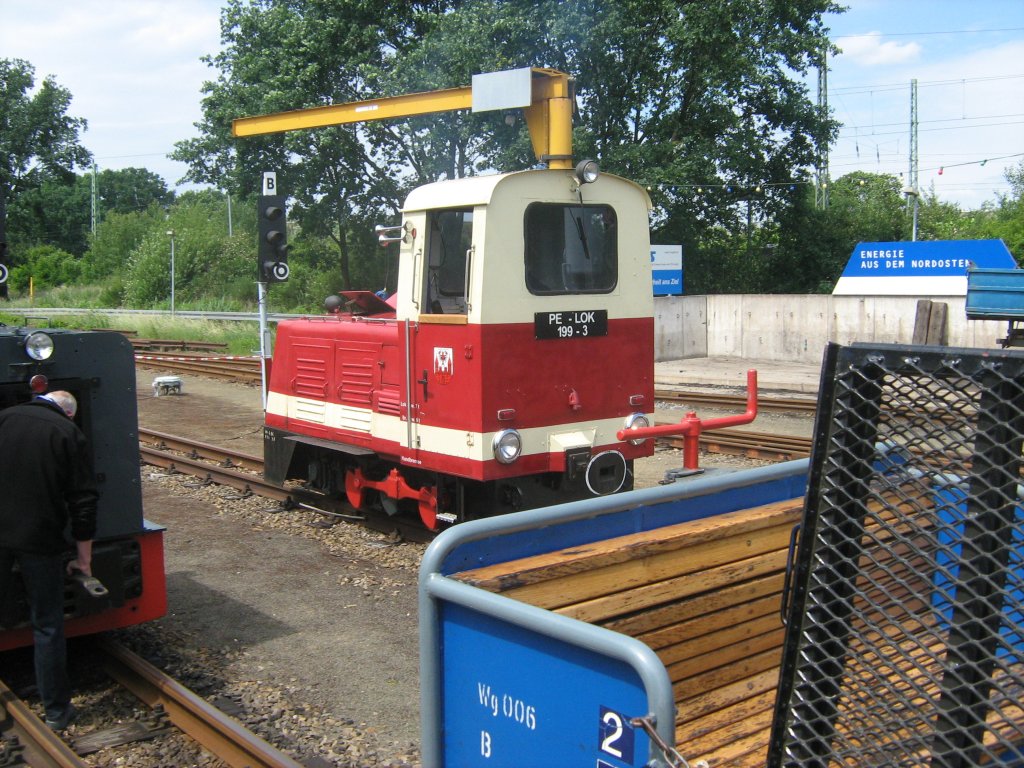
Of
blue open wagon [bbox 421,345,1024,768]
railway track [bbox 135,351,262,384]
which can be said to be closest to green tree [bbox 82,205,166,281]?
railway track [bbox 135,351,262,384]

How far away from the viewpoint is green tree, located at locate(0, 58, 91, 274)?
65000 millimetres

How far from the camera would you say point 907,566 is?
1.91 metres

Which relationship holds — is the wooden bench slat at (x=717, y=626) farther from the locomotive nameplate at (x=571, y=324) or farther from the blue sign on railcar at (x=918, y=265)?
the blue sign on railcar at (x=918, y=265)

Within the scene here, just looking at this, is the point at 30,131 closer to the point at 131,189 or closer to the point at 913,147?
the point at 131,189

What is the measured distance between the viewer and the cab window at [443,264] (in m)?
7.35

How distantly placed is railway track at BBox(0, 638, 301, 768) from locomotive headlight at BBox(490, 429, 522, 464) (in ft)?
9.09

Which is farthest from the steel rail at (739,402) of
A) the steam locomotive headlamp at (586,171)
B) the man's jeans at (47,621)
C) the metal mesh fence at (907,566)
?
the metal mesh fence at (907,566)

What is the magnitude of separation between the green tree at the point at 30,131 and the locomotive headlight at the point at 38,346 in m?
68.1

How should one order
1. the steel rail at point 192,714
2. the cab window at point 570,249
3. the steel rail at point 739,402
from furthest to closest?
1. the steel rail at point 739,402
2. the cab window at point 570,249
3. the steel rail at point 192,714

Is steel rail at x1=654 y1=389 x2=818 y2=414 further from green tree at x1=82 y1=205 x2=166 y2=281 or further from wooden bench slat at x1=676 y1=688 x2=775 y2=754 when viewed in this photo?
green tree at x1=82 y1=205 x2=166 y2=281

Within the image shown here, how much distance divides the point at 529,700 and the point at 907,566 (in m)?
1.00

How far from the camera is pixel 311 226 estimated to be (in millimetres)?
31266

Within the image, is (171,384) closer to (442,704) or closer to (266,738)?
(266,738)

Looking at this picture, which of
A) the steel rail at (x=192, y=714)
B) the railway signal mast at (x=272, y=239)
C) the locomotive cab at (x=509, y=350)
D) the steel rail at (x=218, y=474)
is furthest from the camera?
the railway signal mast at (x=272, y=239)
